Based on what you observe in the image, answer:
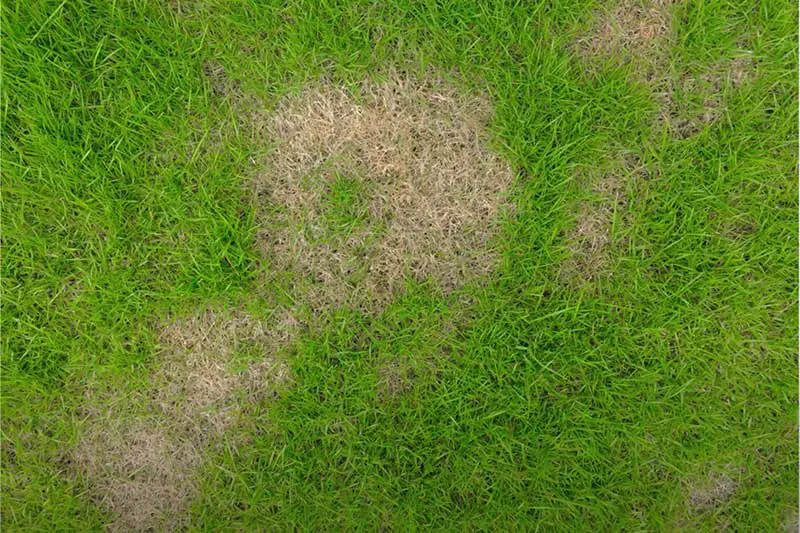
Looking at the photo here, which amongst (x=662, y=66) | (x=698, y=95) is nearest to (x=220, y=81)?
(x=662, y=66)

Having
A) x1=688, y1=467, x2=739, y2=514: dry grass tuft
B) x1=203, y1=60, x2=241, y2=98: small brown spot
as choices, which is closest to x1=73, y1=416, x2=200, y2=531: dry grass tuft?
x1=203, y1=60, x2=241, y2=98: small brown spot

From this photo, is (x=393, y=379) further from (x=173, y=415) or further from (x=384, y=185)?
(x=173, y=415)

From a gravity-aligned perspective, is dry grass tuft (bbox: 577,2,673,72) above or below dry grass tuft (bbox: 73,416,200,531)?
above

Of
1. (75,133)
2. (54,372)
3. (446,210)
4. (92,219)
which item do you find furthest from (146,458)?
(446,210)

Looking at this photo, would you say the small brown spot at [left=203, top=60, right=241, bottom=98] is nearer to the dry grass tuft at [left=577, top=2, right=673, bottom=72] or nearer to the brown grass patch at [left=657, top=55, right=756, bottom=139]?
the dry grass tuft at [left=577, top=2, right=673, bottom=72]

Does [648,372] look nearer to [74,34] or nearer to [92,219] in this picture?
[92,219]

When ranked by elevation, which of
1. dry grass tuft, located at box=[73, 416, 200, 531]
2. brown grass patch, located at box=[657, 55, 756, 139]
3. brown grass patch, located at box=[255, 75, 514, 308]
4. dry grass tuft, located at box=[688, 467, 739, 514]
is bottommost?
dry grass tuft, located at box=[73, 416, 200, 531]
